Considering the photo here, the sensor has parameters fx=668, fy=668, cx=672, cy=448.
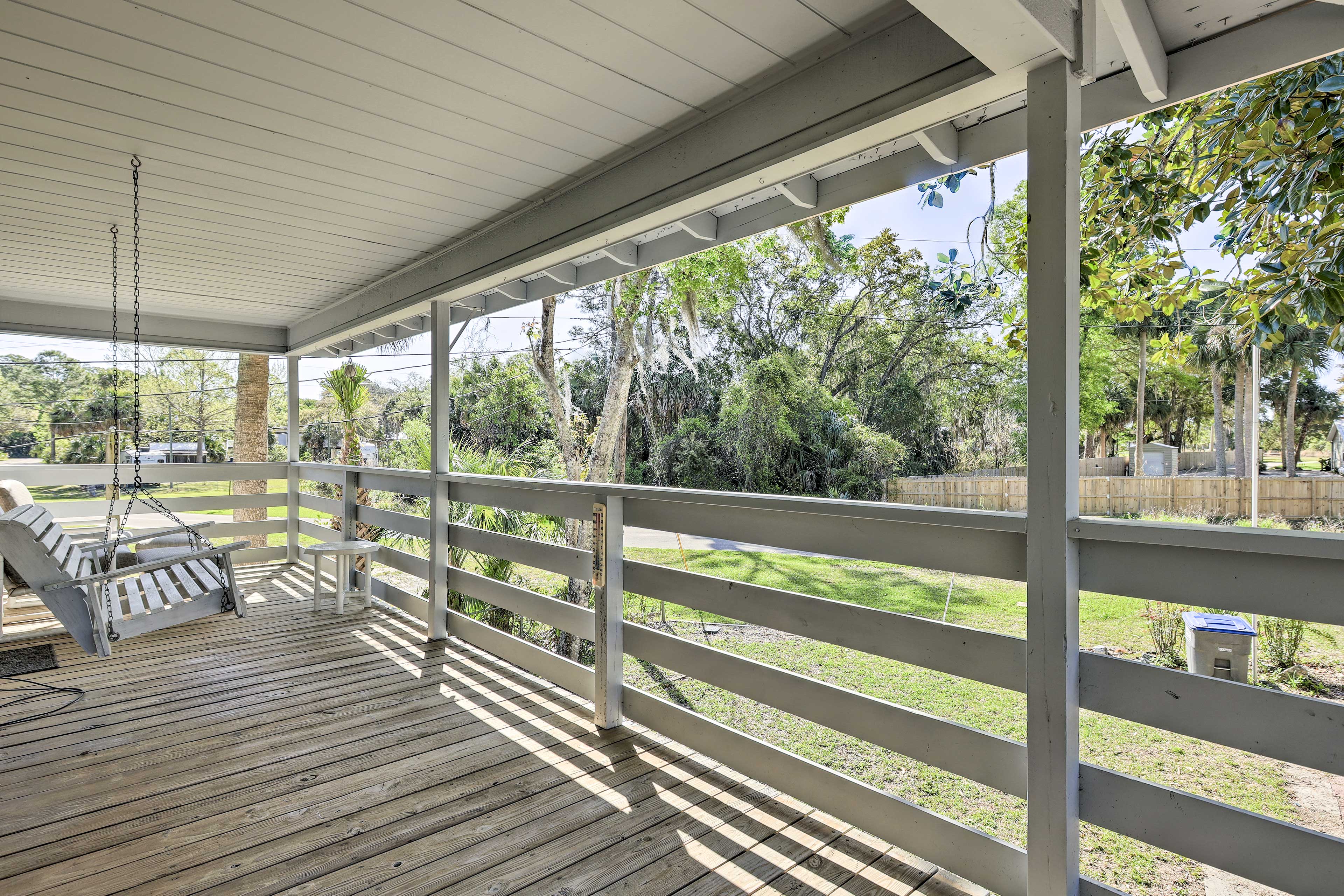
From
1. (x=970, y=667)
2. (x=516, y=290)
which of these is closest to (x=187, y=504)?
(x=516, y=290)

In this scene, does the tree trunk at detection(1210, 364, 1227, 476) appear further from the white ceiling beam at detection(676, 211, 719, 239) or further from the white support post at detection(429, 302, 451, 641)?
the white support post at detection(429, 302, 451, 641)

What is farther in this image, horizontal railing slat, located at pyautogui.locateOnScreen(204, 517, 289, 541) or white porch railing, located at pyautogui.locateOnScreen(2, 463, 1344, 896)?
horizontal railing slat, located at pyautogui.locateOnScreen(204, 517, 289, 541)

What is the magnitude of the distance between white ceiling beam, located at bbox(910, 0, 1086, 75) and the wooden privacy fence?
7.22 metres

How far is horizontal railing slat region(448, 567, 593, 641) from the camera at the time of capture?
127 inches

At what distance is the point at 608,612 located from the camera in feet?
9.67

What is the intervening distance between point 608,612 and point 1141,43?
8.36 feet

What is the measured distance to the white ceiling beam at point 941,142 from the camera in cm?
194

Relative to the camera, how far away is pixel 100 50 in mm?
1974

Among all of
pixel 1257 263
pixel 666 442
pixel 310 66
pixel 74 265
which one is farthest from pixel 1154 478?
pixel 74 265

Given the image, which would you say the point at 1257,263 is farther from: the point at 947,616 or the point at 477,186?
the point at 947,616

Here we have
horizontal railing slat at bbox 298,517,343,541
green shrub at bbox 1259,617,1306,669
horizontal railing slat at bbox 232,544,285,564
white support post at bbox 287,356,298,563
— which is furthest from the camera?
horizontal railing slat at bbox 232,544,285,564

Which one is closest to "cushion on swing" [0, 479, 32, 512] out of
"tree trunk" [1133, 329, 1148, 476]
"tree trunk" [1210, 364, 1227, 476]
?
"tree trunk" [1133, 329, 1148, 476]

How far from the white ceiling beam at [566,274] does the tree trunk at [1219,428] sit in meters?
13.3

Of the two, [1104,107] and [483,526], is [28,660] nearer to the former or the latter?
[483,526]
